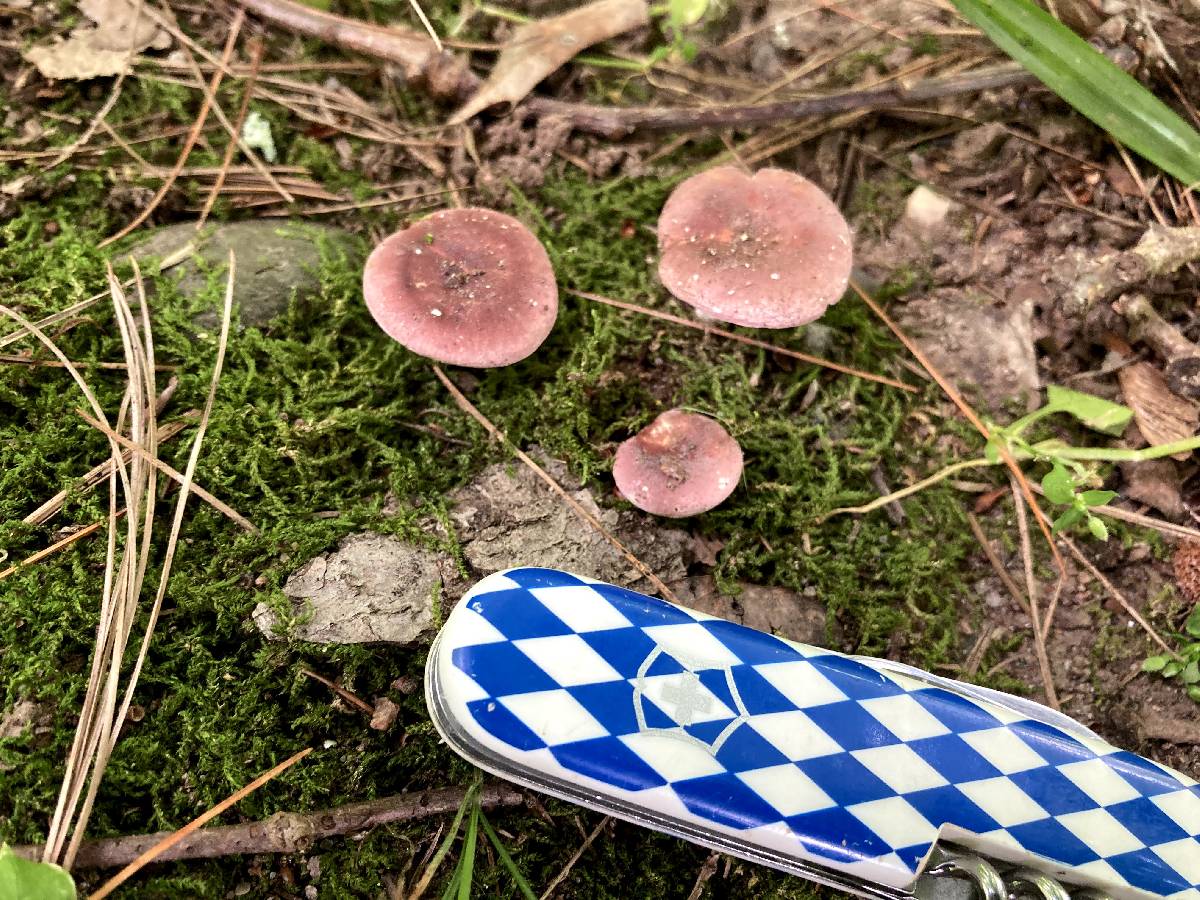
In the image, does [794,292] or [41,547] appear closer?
[41,547]

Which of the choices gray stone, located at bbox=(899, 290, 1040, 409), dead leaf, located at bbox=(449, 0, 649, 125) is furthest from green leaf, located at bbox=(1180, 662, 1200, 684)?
dead leaf, located at bbox=(449, 0, 649, 125)

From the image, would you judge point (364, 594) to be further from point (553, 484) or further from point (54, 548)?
point (54, 548)

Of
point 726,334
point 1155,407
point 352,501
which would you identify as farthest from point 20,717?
point 1155,407

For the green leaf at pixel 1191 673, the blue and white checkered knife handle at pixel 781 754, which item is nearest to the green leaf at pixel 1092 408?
the green leaf at pixel 1191 673

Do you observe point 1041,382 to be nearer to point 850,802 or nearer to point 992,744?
point 992,744

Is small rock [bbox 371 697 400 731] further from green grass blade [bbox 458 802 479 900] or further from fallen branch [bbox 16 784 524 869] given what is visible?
green grass blade [bbox 458 802 479 900]

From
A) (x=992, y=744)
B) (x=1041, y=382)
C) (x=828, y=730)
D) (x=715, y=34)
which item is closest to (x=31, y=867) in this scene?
(x=828, y=730)

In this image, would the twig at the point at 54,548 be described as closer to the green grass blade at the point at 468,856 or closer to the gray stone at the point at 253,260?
the gray stone at the point at 253,260
